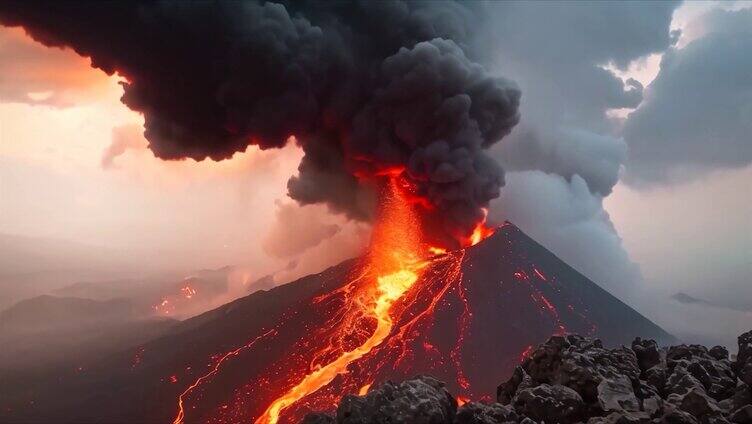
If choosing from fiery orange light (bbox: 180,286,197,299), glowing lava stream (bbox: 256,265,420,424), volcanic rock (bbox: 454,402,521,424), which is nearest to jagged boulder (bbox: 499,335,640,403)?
volcanic rock (bbox: 454,402,521,424)

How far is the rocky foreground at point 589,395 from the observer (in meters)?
9.25

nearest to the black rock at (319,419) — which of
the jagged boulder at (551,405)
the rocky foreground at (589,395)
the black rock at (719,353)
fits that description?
the rocky foreground at (589,395)

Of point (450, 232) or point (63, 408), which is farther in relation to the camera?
point (450, 232)

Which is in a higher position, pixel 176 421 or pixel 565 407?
pixel 565 407

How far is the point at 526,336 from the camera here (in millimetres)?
38562

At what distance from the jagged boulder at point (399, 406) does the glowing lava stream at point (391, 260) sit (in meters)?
25.4

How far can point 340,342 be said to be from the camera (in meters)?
36.9

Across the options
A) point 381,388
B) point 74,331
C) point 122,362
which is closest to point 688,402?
point 381,388

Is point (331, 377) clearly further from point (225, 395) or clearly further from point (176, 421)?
point (176, 421)

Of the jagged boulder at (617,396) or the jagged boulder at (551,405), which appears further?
the jagged boulder at (551,405)

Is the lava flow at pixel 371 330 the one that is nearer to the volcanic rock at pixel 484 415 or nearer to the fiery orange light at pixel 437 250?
the fiery orange light at pixel 437 250

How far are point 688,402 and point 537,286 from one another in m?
38.2

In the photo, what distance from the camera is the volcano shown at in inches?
1236

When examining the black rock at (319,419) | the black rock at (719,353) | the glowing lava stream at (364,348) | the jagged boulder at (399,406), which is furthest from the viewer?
the glowing lava stream at (364,348)
